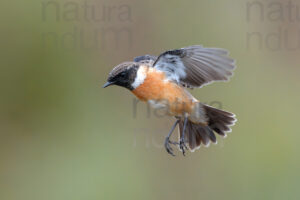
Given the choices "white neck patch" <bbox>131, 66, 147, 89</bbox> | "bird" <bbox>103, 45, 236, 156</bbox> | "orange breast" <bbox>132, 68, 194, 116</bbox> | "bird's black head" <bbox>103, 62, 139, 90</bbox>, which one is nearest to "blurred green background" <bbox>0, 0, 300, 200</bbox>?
"bird" <bbox>103, 45, 236, 156</bbox>

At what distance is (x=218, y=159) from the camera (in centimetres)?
783

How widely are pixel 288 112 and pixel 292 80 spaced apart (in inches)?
20.1

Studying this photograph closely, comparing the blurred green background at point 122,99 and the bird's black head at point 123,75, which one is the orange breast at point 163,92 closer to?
the bird's black head at point 123,75

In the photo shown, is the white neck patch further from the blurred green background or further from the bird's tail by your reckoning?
the blurred green background

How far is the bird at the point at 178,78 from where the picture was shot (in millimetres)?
5461

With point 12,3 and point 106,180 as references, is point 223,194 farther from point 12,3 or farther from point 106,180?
point 12,3

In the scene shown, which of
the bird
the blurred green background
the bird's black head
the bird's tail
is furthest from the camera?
the blurred green background

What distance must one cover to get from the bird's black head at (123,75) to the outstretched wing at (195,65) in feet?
1.00

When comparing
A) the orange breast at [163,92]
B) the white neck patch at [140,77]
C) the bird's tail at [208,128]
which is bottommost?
the bird's tail at [208,128]

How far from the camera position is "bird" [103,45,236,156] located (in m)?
5.46

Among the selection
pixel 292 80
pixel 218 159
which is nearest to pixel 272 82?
pixel 292 80

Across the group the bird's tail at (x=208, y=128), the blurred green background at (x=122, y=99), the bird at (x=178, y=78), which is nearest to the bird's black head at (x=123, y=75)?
the bird at (x=178, y=78)

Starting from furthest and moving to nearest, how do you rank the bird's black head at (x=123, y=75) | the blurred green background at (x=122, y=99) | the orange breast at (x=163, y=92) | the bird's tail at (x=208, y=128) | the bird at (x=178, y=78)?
1. the blurred green background at (x=122, y=99)
2. the bird's tail at (x=208, y=128)
3. the orange breast at (x=163, y=92)
4. the bird at (x=178, y=78)
5. the bird's black head at (x=123, y=75)

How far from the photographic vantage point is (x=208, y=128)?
20.6 ft
